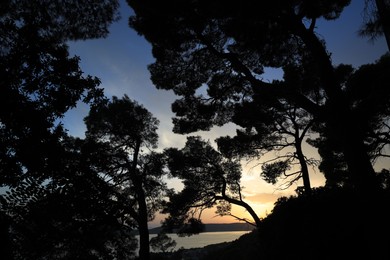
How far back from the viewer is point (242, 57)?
1262cm

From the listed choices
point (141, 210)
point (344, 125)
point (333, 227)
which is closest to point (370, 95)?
point (344, 125)

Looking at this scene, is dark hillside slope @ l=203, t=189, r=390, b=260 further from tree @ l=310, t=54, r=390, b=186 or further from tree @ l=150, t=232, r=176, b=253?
tree @ l=150, t=232, r=176, b=253

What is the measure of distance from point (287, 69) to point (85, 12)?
31.2ft

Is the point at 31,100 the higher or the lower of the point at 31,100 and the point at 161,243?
the higher

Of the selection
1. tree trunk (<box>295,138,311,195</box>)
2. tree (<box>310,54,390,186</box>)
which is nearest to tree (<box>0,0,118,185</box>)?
tree (<box>310,54,390,186</box>)

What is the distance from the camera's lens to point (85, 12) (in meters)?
6.27

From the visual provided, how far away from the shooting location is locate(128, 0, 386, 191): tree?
27.0 feet

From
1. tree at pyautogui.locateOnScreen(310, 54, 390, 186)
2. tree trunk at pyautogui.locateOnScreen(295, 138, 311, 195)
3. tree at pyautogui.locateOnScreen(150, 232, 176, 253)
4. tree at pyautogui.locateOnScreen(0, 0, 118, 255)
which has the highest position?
tree at pyautogui.locateOnScreen(310, 54, 390, 186)

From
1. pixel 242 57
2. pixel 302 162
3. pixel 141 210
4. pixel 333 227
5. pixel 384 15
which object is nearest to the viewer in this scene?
pixel 384 15

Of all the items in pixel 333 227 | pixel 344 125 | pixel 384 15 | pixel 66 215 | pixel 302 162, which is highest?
→ pixel 384 15

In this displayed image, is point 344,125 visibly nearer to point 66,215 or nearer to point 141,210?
point 66,215

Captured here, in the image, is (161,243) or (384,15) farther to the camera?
(161,243)

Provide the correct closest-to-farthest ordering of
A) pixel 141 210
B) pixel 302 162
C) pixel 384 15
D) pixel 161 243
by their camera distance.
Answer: pixel 384 15 < pixel 302 162 < pixel 141 210 < pixel 161 243

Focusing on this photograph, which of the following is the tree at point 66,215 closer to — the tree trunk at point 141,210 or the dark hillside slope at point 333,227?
the dark hillside slope at point 333,227
